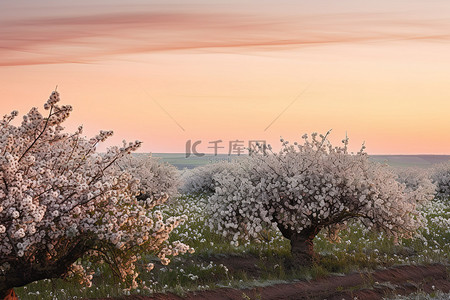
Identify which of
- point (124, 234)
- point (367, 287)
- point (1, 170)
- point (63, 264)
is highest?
point (1, 170)

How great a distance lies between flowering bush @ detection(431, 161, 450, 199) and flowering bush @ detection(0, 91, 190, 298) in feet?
144

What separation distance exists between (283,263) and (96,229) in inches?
405

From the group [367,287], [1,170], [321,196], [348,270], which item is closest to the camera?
[1,170]

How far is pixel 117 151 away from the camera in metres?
8.62

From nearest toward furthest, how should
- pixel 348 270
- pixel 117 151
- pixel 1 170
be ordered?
pixel 1 170 < pixel 117 151 < pixel 348 270

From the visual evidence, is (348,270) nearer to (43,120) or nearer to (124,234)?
(124,234)

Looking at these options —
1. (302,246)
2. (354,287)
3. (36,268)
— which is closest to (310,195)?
(302,246)

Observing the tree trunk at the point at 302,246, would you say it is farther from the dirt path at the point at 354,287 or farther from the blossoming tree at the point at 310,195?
the dirt path at the point at 354,287

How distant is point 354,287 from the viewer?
14219 mm

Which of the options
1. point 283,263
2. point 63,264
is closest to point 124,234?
point 63,264

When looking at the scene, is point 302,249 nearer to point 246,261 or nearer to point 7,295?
point 246,261

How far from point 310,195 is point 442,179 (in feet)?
121

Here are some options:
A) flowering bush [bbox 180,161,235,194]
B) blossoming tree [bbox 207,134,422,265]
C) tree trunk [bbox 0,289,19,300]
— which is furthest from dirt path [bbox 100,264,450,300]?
flowering bush [bbox 180,161,235,194]

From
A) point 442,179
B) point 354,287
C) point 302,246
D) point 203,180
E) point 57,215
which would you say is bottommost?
point 354,287
